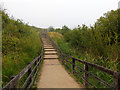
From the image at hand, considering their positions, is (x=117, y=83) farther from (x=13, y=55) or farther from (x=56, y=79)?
(x=13, y=55)

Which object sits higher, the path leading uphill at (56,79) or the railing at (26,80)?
the railing at (26,80)

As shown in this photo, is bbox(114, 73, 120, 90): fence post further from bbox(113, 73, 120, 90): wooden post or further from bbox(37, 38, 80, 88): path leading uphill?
bbox(37, 38, 80, 88): path leading uphill

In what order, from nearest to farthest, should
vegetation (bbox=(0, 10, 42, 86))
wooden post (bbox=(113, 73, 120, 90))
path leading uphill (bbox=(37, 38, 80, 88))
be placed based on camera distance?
wooden post (bbox=(113, 73, 120, 90)) < path leading uphill (bbox=(37, 38, 80, 88)) < vegetation (bbox=(0, 10, 42, 86))

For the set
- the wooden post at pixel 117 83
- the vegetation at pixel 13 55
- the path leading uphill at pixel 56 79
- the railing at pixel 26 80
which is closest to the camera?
the railing at pixel 26 80

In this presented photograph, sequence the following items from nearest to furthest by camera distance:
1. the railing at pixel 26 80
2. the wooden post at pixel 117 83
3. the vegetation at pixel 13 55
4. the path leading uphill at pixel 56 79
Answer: the railing at pixel 26 80 → the wooden post at pixel 117 83 → the path leading uphill at pixel 56 79 → the vegetation at pixel 13 55

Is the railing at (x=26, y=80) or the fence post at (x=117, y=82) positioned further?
the fence post at (x=117, y=82)

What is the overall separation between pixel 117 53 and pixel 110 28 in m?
3.63

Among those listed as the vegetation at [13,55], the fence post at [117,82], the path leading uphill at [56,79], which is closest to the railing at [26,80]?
the path leading uphill at [56,79]

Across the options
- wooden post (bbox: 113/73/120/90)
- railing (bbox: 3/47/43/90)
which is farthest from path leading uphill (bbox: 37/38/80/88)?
wooden post (bbox: 113/73/120/90)

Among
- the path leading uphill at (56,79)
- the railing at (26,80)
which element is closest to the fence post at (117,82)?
the path leading uphill at (56,79)

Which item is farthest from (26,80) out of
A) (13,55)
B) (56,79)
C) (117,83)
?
(13,55)

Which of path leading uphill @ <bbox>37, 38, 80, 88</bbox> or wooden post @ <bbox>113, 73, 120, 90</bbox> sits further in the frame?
path leading uphill @ <bbox>37, 38, 80, 88</bbox>

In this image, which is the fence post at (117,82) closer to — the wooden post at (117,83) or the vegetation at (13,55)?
the wooden post at (117,83)

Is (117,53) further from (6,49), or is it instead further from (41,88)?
(6,49)
